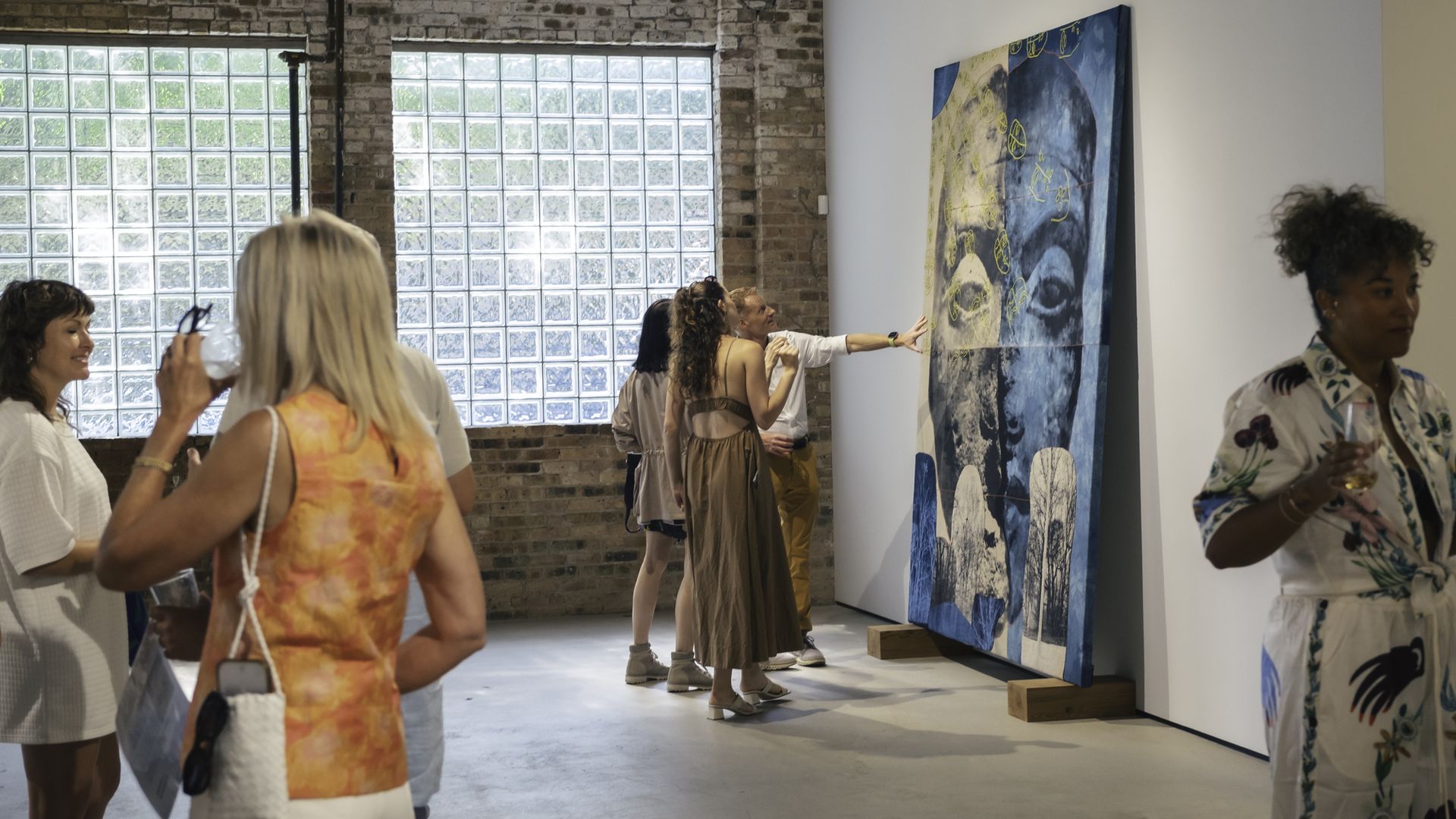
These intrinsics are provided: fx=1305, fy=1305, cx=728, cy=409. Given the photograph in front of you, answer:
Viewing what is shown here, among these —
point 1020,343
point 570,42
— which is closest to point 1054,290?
point 1020,343

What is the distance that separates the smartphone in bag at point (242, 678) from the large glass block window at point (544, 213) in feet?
21.4

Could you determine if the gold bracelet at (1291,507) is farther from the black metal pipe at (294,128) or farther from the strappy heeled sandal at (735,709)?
the black metal pipe at (294,128)

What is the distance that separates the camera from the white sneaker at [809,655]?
6.36 meters

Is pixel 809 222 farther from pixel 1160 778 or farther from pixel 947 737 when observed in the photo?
pixel 1160 778

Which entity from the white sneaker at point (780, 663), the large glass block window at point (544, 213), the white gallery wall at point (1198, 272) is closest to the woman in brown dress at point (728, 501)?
the white sneaker at point (780, 663)

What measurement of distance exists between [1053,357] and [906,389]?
5.66 ft

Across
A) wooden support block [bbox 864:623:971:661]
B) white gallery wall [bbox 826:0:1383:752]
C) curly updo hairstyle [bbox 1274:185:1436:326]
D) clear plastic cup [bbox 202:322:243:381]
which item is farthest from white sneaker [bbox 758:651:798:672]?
clear plastic cup [bbox 202:322:243:381]

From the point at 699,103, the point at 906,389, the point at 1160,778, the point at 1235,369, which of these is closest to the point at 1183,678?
the point at 1160,778

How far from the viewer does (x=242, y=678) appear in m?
1.59

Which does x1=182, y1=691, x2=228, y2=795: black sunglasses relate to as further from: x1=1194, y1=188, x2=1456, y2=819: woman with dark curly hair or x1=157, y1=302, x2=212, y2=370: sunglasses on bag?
x1=1194, y1=188, x2=1456, y2=819: woman with dark curly hair

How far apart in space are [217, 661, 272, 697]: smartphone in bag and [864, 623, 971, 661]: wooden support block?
200 inches

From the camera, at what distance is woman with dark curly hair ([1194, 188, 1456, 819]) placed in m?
2.25

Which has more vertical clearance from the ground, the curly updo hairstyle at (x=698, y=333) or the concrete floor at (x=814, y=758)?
the curly updo hairstyle at (x=698, y=333)

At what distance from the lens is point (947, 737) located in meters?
4.93
